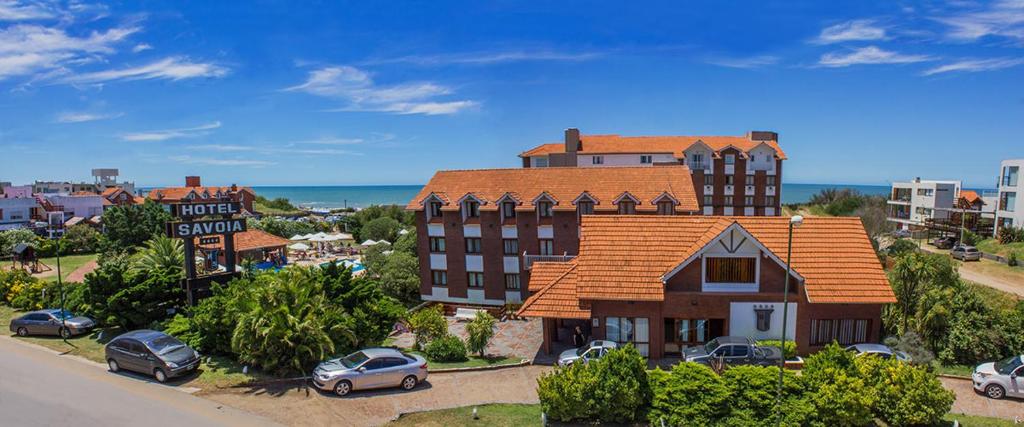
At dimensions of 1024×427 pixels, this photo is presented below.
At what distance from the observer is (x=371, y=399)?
67.2 ft

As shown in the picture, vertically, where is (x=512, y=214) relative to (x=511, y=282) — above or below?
above

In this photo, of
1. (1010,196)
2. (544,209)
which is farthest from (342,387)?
(1010,196)

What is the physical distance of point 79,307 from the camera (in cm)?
2945

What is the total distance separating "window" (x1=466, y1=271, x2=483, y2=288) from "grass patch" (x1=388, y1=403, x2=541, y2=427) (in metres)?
20.5

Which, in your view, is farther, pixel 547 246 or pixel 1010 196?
pixel 1010 196

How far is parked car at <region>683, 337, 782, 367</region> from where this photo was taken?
2255 cm

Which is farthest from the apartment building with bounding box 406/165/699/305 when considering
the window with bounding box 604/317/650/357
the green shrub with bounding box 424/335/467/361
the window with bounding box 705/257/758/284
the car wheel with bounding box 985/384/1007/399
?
the car wheel with bounding box 985/384/1007/399

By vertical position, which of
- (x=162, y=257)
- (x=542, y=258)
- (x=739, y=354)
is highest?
(x=162, y=257)

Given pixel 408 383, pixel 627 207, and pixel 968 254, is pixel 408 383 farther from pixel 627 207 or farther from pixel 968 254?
pixel 968 254

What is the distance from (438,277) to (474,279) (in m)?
3.03

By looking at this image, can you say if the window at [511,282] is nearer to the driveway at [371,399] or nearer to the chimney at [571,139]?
the driveway at [371,399]

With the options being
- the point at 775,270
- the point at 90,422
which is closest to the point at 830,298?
the point at 775,270

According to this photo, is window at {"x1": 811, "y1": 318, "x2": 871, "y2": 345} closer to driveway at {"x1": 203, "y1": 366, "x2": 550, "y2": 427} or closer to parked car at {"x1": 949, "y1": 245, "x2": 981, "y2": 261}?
driveway at {"x1": 203, "y1": 366, "x2": 550, "y2": 427}

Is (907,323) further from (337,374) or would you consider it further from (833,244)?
(337,374)
